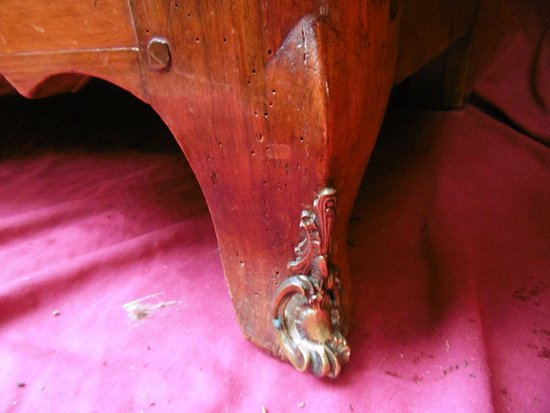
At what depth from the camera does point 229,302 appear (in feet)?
1.99

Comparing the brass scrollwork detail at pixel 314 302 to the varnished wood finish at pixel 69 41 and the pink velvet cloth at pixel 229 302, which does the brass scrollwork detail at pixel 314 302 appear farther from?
the varnished wood finish at pixel 69 41

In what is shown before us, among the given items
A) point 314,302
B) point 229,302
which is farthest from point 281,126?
point 229,302

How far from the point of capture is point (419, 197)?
0.84 metres

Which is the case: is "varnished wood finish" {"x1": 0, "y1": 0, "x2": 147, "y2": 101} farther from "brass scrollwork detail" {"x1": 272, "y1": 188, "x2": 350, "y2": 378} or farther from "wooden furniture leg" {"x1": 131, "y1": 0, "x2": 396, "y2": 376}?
"brass scrollwork detail" {"x1": 272, "y1": 188, "x2": 350, "y2": 378}

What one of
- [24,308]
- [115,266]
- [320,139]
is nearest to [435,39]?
[320,139]

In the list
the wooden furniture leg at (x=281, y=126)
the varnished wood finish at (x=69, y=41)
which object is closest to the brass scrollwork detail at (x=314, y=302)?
the wooden furniture leg at (x=281, y=126)

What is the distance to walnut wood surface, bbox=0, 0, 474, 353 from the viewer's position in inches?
14.8

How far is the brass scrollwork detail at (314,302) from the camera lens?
43 centimetres

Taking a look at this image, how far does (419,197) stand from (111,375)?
568 millimetres

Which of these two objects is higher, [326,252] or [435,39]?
[435,39]

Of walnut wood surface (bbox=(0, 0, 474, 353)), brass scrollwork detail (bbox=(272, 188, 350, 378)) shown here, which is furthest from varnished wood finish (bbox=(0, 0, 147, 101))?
brass scrollwork detail (bbox=(272, 188, 350, 378))

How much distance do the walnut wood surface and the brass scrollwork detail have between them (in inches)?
0.7

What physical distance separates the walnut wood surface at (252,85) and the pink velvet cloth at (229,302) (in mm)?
68

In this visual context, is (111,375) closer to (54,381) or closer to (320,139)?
(54,381)
